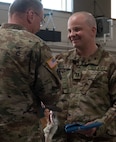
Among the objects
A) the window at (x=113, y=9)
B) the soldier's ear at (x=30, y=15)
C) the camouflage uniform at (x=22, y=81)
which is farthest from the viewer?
the window at (x=113, y=9)

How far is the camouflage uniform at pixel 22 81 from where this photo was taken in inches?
68.2

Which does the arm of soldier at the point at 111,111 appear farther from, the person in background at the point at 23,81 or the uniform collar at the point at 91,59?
the person in background at the point at 23,81

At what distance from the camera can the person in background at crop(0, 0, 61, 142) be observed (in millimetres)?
1732

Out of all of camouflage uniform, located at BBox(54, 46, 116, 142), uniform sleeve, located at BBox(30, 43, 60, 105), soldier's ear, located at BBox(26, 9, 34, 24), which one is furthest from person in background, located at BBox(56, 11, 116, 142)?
soldier's ear, located at BBox(26, 9, 34, 24)

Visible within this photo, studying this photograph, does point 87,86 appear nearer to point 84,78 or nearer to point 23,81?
point 84,78

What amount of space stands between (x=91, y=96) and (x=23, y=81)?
548mm

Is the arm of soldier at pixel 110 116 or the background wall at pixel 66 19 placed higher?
the background wall at pixel 66 19

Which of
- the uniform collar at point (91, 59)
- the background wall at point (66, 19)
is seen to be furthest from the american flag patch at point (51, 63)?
the background wall at point (66, 19)

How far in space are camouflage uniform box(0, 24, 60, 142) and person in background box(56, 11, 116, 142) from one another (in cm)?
33

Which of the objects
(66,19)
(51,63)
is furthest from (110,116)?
(66,19)

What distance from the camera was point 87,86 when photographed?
7.13 feet

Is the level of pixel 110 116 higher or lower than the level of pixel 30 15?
lower

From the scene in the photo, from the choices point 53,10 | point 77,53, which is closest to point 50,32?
point 53,10

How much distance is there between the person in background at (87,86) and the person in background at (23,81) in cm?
31
